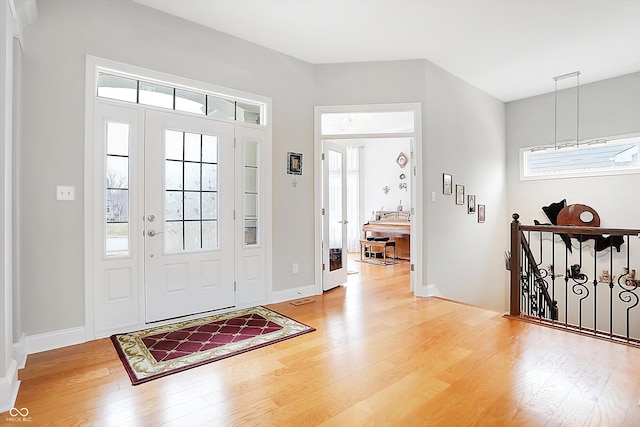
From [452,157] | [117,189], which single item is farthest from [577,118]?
[117,189]

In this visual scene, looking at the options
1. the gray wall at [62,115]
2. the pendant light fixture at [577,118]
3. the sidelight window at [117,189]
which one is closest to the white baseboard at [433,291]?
the pendant light fixture at [577,118]

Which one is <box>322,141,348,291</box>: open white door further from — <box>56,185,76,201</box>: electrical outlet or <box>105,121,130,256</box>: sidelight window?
<box>56,185,76,201</box>: electrical outlet

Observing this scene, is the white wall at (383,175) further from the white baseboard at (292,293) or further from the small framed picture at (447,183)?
the white baseboard at (292,293)

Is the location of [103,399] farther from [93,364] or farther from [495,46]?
[495,46]

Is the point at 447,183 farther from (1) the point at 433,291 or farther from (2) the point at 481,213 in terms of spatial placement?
(1) the point at 433,291

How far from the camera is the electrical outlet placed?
Result: 9.00 feet

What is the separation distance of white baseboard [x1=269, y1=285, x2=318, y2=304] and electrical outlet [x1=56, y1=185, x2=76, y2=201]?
7.44ft

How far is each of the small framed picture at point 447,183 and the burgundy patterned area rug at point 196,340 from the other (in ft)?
9.21

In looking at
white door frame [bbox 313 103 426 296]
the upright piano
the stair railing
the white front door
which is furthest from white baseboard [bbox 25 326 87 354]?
the upright piano

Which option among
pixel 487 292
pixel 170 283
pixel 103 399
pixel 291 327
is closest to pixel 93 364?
pixel 103 399

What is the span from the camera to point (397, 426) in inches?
68.6

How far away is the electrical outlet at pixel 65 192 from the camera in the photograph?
2.74 metres

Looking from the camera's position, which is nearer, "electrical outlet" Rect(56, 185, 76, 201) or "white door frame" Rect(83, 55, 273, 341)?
"electrical outlet" Rect(56, 185, 76, 201)

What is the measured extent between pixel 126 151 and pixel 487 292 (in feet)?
18.4
